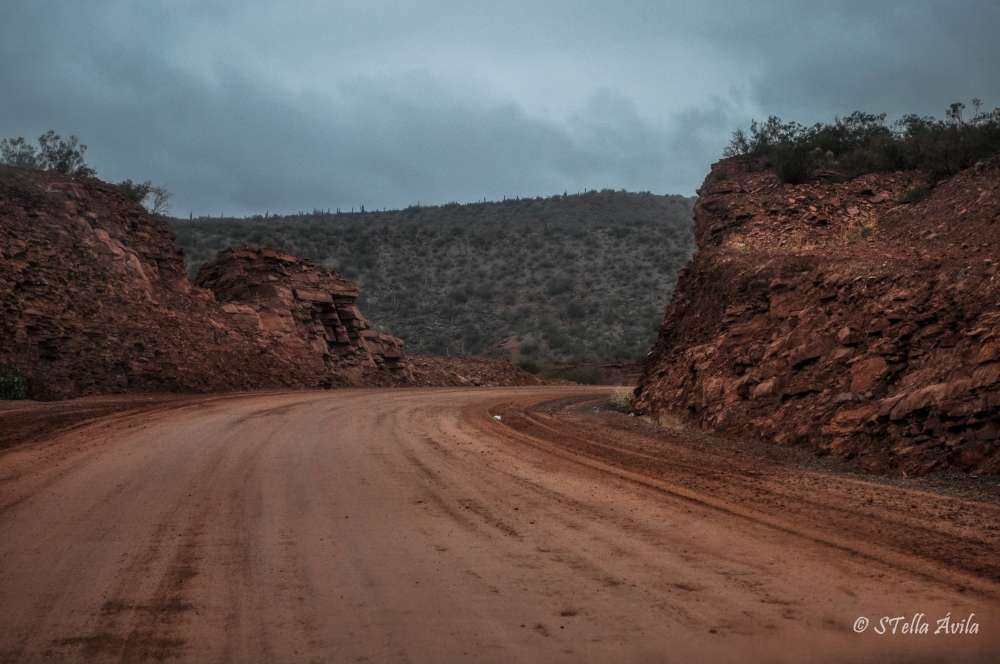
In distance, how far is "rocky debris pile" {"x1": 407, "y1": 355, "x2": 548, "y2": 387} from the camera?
1496 inches

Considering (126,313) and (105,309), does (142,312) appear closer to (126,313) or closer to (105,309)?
(126,313)

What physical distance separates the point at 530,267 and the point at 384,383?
40061 mm

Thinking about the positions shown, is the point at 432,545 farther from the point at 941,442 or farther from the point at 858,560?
the point at 941,442

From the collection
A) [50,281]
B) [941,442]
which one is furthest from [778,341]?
[50,281]

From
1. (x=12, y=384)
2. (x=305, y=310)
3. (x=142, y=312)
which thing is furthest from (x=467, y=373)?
(x=12, y=384)

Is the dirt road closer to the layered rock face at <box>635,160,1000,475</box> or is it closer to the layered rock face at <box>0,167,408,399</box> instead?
the layered rock face at <box>635,160,1000,475</box>

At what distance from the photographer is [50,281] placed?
949 inches

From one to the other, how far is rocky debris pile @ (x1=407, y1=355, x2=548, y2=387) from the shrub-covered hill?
1114 cm

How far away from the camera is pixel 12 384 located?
2064 cm

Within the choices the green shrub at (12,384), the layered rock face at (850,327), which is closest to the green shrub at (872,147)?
the layered rock face at (850,327)

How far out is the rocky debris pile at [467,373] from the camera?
125ft

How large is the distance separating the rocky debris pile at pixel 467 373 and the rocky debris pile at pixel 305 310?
1517 millimetres

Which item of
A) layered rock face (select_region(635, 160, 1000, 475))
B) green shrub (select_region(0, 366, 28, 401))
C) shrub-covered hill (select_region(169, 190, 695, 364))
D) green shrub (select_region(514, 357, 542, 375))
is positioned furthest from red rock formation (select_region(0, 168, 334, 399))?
shrub-covered hill (select_region(169, 190, 695, 364))

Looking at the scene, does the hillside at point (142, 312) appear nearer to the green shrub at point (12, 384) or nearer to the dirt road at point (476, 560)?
the green shrub at point (12, 384)
